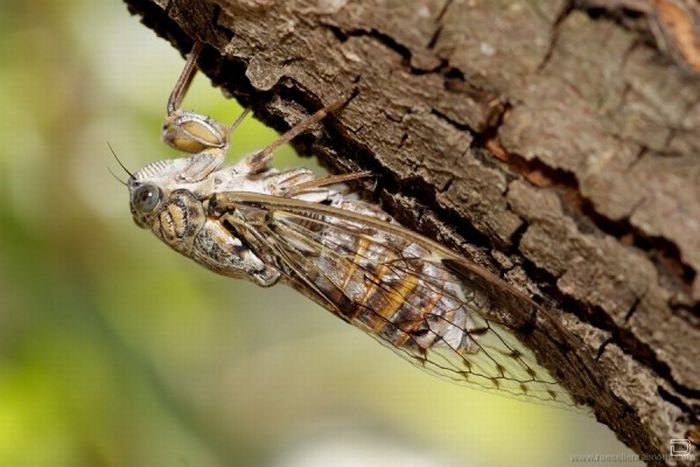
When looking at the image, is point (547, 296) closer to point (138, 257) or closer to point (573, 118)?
point (573, 118)

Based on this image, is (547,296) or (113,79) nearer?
(547,296)

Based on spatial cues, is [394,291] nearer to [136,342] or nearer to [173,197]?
[173,197]

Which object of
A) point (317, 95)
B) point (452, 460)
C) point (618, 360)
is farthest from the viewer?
point (452, 460)

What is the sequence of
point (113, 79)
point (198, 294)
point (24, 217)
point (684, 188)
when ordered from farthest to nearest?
A: point (198, 294) < point (113, 79) < point (24, 217) < point (684, 188)

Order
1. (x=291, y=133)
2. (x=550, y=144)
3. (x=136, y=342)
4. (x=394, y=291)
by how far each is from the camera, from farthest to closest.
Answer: (x=136, y=342) < (x=394, y=291) < (x=291, y=133) < (x=550, y=144)

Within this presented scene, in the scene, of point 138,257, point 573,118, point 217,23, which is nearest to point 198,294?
point 138,257

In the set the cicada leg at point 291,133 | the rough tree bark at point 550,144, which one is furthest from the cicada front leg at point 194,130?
the rough tree bark at point 550,144

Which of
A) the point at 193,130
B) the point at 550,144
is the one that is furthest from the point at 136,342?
the point at 550,144
